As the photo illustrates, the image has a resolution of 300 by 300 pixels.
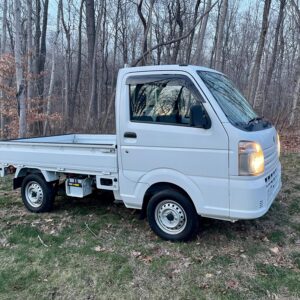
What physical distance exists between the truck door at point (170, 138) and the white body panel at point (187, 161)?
0.01 meters

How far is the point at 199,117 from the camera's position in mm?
4277

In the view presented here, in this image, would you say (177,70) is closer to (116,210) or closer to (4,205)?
(116,210)

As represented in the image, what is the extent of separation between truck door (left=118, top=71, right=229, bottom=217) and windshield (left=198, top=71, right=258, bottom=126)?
0.73 feet

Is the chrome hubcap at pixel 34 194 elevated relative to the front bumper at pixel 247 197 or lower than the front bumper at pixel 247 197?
lower

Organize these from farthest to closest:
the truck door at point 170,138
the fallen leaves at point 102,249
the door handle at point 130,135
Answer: the door handle at point 130,135 → the fallen leaves at point 102,249 → the truck door at point 170,138

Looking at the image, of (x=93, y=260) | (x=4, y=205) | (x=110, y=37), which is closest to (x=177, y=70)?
(x=93, y=260)

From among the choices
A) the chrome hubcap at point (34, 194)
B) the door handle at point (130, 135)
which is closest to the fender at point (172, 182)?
the door handle at point (130, 135)

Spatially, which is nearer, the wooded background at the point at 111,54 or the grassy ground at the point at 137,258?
the grassy ground at the point at 137,258

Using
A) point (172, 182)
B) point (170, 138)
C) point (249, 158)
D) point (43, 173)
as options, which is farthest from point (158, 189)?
point (43, 173)

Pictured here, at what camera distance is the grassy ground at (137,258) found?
12.4 ft

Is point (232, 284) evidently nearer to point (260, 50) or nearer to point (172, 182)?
point (172, 182)

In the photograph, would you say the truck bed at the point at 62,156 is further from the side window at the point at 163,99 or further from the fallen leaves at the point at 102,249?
the fallen leaves at the point at 102,249

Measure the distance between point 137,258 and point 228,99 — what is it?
2.48 meters

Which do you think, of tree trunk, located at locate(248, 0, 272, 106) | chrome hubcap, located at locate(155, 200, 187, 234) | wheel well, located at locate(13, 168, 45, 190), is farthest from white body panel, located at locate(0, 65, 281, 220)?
tree trunk, located at locate(248, 0, 272, 106)
